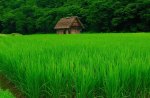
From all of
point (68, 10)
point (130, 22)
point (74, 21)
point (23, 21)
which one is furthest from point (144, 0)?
point (23, 21)

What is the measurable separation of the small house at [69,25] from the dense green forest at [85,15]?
125 centimetres

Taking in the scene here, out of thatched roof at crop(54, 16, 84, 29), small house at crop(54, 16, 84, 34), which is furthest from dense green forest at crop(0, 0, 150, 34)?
thatched roof at crop(54, 16, 84, 29)

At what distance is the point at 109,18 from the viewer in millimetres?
44875

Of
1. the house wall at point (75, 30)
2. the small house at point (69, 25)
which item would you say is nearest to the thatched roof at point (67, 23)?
the small house at point (69, 25)

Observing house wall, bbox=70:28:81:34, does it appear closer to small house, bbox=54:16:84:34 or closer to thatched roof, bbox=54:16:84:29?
small house, bbox=54:16:84:34

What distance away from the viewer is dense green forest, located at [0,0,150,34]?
41844 mm

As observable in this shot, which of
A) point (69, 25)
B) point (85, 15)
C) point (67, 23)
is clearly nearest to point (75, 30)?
point (69, 25)

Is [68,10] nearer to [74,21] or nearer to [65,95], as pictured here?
[74,21]

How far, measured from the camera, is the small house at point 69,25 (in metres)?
48.3

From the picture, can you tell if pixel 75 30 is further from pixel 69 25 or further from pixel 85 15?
pixel 85 15

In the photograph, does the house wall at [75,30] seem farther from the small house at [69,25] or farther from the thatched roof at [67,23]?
the thatched roof at [67,23]

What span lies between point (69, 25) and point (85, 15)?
2769 millimetres

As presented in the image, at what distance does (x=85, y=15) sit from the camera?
49.5m

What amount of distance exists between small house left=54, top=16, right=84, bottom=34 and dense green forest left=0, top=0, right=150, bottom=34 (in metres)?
1.25
